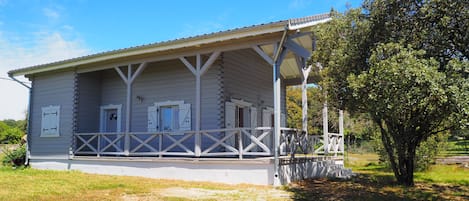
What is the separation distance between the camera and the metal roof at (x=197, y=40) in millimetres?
8273

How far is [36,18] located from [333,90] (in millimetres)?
14910

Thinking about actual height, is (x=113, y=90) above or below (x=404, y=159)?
above

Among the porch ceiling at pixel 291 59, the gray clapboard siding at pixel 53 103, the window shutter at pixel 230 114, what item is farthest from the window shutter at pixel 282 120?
the gray clapboard siding at pixel 53 103

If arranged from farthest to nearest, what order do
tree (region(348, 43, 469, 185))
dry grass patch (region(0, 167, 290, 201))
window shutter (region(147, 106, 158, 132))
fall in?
window shutter (region(147, 106, 158, 132)), dry grass patch (region(0, 167, 290, 201)), tree (region(348, 43, 469, 185))

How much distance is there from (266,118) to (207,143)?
306 cm

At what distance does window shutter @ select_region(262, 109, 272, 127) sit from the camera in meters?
12.9

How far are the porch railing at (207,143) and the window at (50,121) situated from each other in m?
1.04

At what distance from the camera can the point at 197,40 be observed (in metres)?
9.39

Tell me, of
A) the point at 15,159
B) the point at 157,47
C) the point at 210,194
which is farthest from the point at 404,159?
the point at 15,159

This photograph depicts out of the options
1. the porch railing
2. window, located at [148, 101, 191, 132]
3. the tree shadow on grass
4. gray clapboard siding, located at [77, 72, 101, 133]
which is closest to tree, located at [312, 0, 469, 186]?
the tree shadow on grass

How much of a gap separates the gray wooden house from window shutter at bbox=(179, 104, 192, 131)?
0.10 ft

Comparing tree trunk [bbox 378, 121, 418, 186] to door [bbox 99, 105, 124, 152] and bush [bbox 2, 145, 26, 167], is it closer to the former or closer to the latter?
door [bbox 99, 105, 124, 152]

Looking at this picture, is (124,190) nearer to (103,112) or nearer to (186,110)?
(186,110)

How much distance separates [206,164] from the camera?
9.48 metres
